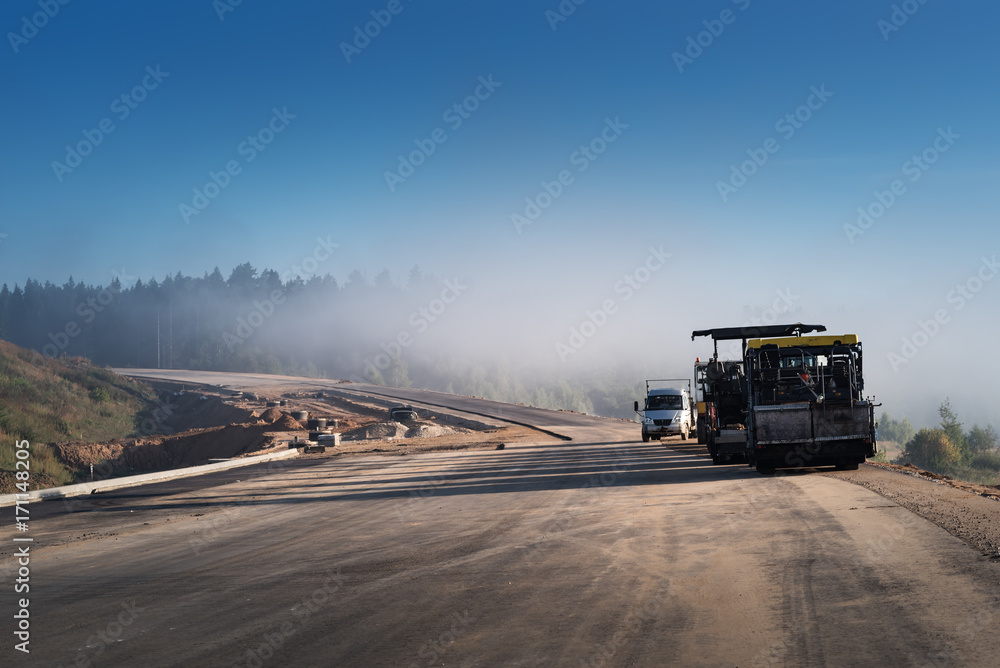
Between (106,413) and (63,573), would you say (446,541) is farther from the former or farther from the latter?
(106,413)

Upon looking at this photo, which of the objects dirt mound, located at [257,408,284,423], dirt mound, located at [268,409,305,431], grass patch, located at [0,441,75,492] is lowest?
grass patch, located at [0,441,75,492]

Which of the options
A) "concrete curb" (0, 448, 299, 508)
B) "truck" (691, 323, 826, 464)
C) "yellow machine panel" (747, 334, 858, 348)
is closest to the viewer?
"concrete curb" (0, 448, 299, 508)

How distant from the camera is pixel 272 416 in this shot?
1953 inches

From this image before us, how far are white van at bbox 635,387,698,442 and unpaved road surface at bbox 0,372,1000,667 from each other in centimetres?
1829

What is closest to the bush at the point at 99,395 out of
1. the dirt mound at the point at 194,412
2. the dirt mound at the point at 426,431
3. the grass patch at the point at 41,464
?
the dirt mound at the point at 194,412

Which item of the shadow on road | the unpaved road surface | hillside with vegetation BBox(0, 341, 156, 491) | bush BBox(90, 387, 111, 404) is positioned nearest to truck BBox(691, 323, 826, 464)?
the shadow on road

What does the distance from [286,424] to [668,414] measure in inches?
960

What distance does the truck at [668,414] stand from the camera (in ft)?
113

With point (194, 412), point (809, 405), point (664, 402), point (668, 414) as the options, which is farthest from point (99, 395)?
point (809, 405)

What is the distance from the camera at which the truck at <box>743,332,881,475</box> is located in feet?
57.5

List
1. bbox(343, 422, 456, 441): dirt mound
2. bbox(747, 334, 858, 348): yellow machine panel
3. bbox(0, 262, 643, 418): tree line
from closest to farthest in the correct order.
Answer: bbox(747, 334, 858, 348): yellow machine panel, bbox(343, 422, 456, 441): dirt mound, bbox(0, 262, 643, 418): tree line

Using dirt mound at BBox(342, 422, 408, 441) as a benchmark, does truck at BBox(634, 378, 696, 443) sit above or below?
above

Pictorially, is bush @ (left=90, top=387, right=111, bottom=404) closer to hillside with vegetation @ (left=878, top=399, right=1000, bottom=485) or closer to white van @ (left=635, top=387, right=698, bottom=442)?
white van @ (left=635, top=387, right=698, bottom=442)

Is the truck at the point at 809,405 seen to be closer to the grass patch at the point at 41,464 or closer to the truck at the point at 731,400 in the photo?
the truck at the point at 731,400
